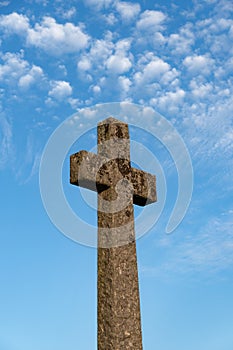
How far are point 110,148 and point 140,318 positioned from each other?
2.14m

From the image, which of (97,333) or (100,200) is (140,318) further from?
(100,200)

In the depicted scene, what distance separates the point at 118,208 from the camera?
591cm

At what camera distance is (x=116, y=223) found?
579 centimetres

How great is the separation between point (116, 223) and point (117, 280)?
0.69 m

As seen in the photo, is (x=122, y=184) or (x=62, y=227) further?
(x=122, y=184)

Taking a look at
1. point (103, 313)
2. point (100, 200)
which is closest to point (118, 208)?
point (100, 200)

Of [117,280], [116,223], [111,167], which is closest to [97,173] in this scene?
[111,167]

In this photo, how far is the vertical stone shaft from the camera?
5.31 m

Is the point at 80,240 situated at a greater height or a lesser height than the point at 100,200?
lesser

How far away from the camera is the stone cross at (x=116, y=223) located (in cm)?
536

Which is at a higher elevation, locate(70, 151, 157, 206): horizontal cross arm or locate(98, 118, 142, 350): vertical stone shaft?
locate(70, 151, 157, 206): horizontal cross arm

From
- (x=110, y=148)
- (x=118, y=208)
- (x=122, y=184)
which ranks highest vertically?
(x=110, y=148)

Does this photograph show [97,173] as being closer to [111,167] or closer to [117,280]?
[111,167]

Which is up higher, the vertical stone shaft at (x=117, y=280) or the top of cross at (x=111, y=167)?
the top of cross at (x=111, y=167)
